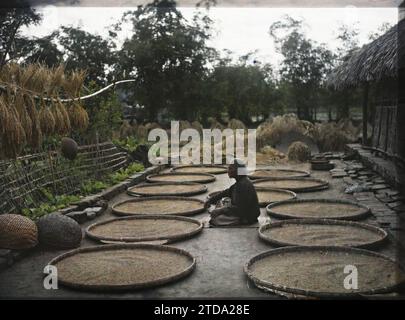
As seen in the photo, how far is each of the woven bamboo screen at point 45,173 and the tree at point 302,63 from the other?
39.8ft

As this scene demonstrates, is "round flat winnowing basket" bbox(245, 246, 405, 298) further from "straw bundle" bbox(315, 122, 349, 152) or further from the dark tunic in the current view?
"straw bundle" bbox(315, 122, 349, 152)

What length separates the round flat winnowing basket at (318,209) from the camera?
18.5 feet

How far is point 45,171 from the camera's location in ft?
21.3

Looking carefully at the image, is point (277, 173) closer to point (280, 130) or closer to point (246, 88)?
point (280, 130)

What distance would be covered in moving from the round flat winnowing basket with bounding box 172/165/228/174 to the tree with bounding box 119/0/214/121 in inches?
268

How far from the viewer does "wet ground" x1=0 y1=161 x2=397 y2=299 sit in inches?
137

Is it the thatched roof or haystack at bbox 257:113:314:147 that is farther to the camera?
haystack at bbox 257:113:314:147

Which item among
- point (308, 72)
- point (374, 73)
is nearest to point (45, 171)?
point (374, 73)

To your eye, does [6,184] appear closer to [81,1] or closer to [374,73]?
[81,1]

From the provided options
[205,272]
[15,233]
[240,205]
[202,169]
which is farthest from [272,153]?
[15,233]

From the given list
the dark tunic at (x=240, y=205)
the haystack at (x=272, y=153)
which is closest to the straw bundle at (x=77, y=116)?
the dark tunic at (x=240, y=205)

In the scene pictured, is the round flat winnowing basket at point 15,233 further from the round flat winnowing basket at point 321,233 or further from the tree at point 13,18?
the round flat winnowing basket at point 321,233

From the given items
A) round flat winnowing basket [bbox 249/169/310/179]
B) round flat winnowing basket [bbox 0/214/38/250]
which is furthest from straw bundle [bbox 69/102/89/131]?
round flat winnowing basket [bbox 249/169/310/179]

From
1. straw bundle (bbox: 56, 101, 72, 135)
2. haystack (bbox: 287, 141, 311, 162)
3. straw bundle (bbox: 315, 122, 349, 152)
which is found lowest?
haystack (bbox: 287, 141, 311, 162)
